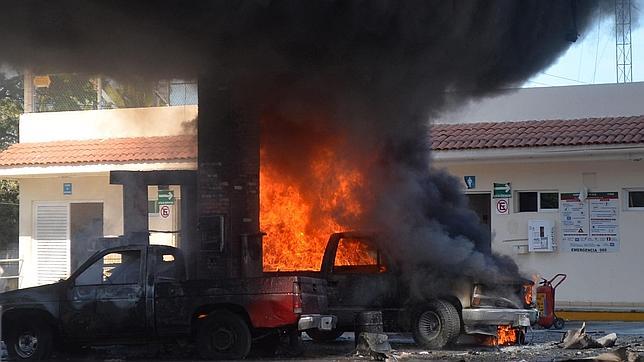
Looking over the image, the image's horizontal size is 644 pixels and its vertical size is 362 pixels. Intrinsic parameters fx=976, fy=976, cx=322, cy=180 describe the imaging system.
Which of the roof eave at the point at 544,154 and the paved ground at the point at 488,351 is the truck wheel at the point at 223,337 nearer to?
the paved ground at the point at 488,351

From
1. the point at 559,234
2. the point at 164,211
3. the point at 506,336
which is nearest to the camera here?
the point at 506,336

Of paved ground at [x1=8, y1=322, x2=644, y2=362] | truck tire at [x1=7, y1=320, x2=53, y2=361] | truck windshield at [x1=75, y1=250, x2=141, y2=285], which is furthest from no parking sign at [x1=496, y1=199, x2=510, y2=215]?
truck tire at [x1=7, y1=320, x2=53, y2=361]

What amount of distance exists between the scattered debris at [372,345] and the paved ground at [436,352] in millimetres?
97

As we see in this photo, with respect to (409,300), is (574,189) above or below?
above

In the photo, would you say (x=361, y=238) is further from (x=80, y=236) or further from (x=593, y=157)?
(x=80, y=236)

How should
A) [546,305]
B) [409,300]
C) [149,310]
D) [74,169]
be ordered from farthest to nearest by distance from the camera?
[74,169] < [546,305] < [409,300] < [149,310]

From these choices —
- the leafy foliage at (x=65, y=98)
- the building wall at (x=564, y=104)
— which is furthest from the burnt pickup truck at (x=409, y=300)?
the leafy foliage at (x=65, y=98)

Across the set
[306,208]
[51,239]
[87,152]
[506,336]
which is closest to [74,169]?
[87,152]

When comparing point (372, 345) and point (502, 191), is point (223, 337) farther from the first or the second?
point (502, 191)

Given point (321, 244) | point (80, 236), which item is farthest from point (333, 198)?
point (80, 236)

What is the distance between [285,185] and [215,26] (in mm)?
3449

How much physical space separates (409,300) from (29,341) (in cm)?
500

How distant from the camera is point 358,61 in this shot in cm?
1430

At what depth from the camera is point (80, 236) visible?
2064 cm
